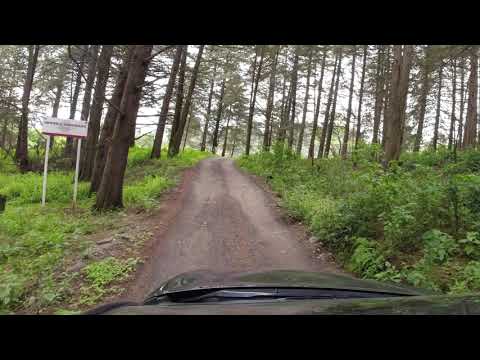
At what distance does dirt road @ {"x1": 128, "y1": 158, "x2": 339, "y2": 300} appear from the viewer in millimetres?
6633

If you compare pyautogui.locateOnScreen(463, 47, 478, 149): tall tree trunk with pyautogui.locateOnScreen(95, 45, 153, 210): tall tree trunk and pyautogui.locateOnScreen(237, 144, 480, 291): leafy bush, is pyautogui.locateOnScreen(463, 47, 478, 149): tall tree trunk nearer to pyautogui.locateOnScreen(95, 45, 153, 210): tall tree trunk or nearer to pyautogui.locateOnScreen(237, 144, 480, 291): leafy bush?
pyautogui.locateOnScreen(237, 144, 480, 291): leafy bush

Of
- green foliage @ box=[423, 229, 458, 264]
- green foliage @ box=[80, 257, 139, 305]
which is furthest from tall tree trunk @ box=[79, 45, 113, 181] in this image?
green foliage @ box=[423, 229, 458, 264]

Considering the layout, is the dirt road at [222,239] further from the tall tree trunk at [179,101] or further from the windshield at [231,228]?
the tall tree trunk at [179,101]

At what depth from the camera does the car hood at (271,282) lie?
2807 mm

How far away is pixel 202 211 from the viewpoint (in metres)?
10.4

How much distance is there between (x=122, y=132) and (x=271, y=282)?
8320 millimetres

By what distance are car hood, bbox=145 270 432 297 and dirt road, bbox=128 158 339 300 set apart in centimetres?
103

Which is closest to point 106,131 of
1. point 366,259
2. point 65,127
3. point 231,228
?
point 65,127

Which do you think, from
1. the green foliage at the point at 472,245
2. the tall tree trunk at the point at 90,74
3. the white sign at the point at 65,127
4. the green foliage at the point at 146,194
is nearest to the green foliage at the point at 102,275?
the green foliage at the point at 146,194

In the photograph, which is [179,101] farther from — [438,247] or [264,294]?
[264,294]
